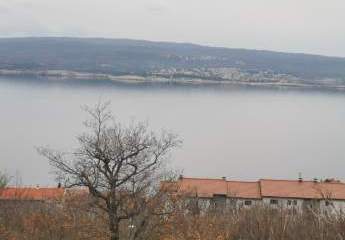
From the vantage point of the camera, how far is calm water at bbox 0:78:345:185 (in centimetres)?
5428

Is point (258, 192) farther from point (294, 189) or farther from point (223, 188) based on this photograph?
point (294, 189)

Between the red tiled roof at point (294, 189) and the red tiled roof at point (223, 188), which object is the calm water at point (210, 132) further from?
the red tiled roof at point (294, 189)

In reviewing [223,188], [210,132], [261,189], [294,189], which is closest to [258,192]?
[261,189]

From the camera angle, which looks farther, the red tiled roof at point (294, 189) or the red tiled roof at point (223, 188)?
the red tiled roof at point (294, 189)

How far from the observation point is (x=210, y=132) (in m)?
77.4

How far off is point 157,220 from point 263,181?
22183 millimetres

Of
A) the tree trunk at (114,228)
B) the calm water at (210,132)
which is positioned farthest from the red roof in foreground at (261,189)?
the tree trunk at (114,228)

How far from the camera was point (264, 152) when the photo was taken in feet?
214

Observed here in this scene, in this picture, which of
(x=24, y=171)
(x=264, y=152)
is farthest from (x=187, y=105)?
(x=24, y=171)

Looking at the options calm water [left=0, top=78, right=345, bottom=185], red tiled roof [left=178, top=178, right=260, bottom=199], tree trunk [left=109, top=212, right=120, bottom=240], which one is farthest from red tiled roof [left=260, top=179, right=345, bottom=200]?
tree trunk [left=109, top=212, right=120, bottom=240]

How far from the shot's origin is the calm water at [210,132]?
5428 cm

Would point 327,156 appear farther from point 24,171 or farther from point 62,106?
point 62,106

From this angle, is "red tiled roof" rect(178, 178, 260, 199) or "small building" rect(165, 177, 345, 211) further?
"red tiled roof" rect(178, 178, 260, 199)

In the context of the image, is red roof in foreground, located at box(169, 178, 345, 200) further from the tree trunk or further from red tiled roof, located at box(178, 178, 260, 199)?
the tree trunk
